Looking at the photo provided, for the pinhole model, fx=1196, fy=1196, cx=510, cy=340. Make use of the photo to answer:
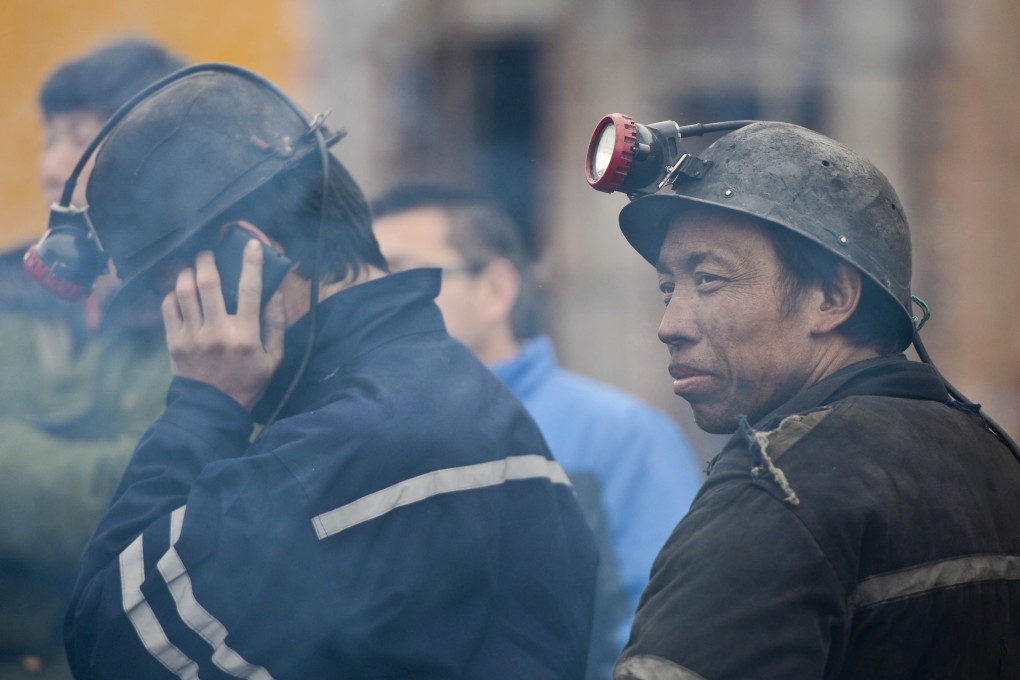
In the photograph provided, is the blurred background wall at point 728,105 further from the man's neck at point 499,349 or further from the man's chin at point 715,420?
the man's chin at point 715,420

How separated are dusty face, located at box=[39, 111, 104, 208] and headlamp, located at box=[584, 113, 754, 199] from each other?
158 cm

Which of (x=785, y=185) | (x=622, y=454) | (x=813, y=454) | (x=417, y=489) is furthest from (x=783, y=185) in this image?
(x=622, y=454)

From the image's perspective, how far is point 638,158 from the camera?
2.06 m

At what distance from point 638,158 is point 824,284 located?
382mm

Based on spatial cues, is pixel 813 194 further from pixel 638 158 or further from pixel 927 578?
pixel 927 578

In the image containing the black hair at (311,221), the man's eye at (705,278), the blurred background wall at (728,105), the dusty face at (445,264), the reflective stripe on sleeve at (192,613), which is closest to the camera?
the reflective stripe on sleeve at (192,613)

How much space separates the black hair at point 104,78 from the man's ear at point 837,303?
76.6 inches

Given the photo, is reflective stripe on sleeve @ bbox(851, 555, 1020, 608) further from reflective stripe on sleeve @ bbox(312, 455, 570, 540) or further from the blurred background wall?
the blurred background wall

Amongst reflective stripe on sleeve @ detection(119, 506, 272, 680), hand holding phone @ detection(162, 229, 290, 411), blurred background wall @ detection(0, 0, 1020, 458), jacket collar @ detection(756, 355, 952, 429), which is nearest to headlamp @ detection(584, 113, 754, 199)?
jacket collar @ detection(756, 355, 952, 429)

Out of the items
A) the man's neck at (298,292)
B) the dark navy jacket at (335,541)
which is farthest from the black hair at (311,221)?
the dark navy jacket at (335,541)

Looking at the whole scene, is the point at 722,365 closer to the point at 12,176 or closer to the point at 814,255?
the point at 814,255

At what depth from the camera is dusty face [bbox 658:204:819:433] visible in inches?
77.4

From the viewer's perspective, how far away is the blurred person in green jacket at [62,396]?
2818mm

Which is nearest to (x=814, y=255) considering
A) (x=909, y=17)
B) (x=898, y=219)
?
(x=898, y=219)
